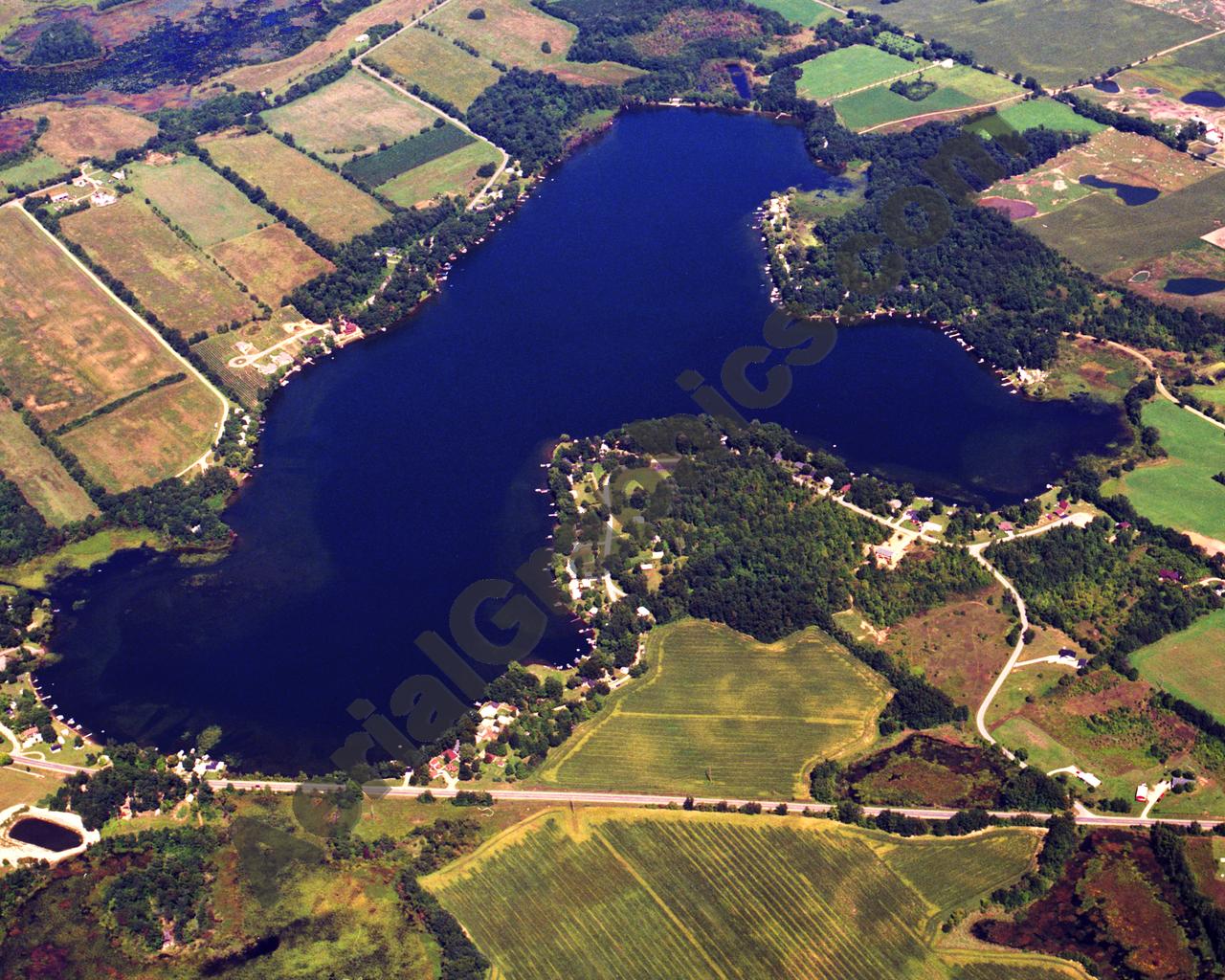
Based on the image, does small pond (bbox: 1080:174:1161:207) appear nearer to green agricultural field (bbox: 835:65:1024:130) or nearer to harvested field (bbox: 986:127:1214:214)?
harvested field (bbox: 986:127:1214:214)

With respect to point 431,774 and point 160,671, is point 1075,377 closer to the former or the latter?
point 431,774

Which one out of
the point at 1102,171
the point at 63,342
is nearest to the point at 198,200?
the point at 63,342

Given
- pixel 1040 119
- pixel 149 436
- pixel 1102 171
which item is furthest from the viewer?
pixel 1040 119

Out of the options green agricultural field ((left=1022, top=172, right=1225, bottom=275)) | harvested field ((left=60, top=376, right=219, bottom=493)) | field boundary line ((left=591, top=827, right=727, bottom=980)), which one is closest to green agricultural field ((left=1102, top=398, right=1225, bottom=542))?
green agricultural field ((left=1022, top=172, right=1225, bottom=275))

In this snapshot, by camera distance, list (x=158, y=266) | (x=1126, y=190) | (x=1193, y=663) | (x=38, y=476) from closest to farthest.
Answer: (x=1193, y=663) → (x=38, y=476) → (x=158, y=266) → (x=1126, y=190)

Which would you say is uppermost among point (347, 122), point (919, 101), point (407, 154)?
point (919, 101)

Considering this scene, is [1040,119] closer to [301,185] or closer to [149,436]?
[301,185]

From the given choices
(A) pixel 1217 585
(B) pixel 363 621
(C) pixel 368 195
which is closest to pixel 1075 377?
(A) pixel 1217 585
